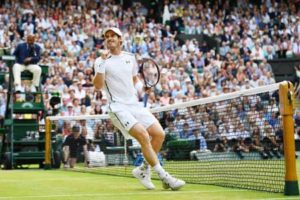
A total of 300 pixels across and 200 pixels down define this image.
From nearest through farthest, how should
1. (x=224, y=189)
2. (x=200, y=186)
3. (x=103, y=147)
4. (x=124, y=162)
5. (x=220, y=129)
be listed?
1. (x=224, y=189)
2. (x=200, y=186)
3. (x=220, y=129)
4. (x=124, y=162)
5. (x=103, y=147)

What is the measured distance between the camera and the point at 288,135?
8906 millimetres

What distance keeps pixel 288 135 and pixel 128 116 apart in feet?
7.49

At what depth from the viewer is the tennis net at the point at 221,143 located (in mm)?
11680

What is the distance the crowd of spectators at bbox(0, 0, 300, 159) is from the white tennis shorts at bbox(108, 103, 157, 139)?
1469 centimetres

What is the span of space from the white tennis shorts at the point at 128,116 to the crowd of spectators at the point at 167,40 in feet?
48.2

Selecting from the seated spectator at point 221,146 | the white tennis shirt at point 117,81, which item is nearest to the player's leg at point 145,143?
the white tennis shirt at point 117,81

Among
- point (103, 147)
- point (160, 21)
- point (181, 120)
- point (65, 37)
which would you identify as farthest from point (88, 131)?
point (160, 21)

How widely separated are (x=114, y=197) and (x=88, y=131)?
998 cm

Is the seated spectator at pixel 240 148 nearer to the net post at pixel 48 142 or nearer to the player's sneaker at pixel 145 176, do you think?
the player's sneaker at pixel 145 176

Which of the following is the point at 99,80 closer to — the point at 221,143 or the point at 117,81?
the point at 117,81

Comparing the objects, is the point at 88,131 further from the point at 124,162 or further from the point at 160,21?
the point at 160,21

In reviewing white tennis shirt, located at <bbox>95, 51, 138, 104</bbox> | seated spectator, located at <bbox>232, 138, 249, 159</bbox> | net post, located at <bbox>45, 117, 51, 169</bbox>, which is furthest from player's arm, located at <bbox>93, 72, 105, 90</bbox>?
net post, located at <bbox>45, 117, 51, 169</bbox>

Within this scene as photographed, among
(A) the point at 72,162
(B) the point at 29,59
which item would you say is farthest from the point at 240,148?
(B) the point at 29,59

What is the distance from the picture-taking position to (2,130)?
19.7 meters
